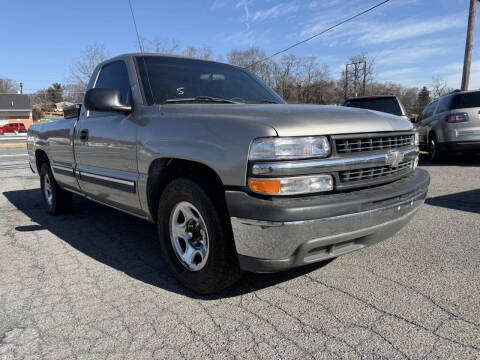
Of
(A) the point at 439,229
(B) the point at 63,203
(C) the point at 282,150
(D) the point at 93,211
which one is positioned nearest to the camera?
(C) the point at 282,150

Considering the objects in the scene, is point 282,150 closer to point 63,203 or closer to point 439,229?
point 439,229

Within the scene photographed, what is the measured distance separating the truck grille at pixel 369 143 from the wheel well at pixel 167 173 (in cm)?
84

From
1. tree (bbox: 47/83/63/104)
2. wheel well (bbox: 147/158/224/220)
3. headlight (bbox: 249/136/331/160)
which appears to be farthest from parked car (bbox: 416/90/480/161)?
tree (bbox: 47/83/63/104)

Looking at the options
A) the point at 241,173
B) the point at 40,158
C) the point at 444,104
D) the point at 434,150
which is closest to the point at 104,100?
the point at 241,173

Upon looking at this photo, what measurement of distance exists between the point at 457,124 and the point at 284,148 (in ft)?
25.5

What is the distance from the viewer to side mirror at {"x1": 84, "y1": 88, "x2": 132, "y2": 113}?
9.76 ft

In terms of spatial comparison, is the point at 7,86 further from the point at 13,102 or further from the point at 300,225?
the point at 300,225

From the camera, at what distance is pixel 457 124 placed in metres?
8.18

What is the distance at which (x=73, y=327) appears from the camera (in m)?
2.23

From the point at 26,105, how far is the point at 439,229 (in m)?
69.1

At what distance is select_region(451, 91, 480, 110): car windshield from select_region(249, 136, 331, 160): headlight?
7.70 meters

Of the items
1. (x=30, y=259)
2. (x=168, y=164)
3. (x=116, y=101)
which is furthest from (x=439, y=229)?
(x=30, y=259)

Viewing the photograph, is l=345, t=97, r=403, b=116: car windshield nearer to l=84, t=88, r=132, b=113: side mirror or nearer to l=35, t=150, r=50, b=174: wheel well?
l=84, t=88, r=132, b=113: side mirror

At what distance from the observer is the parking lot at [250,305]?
1976mm
